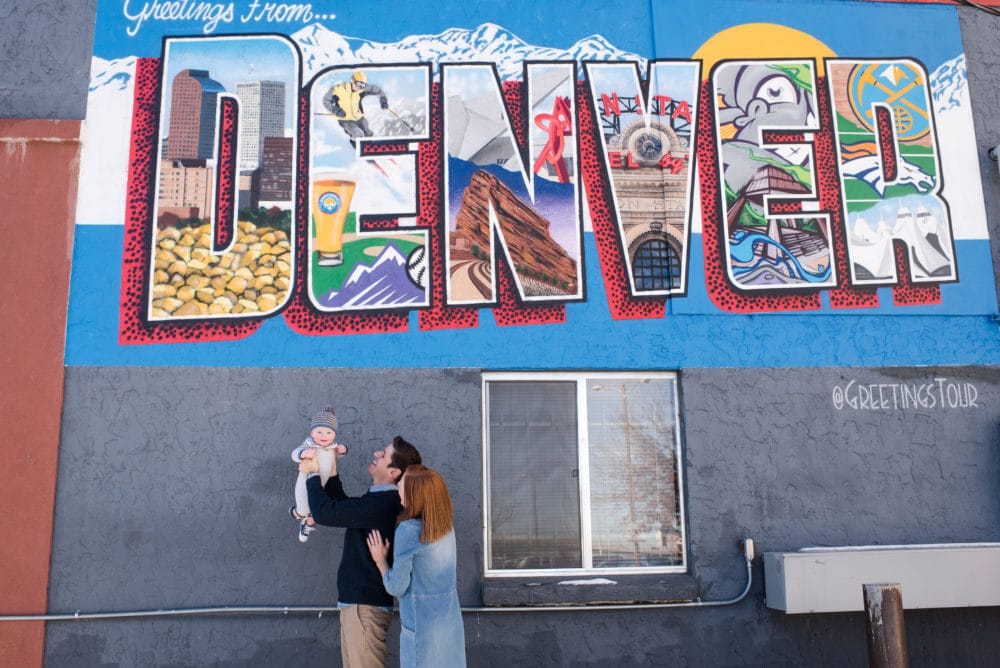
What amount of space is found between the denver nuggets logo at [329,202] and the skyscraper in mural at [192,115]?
2.93 ft

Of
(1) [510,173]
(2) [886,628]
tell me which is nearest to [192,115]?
(1) [510,173]

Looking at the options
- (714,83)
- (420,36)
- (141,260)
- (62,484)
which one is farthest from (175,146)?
(714,83)

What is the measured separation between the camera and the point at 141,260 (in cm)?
575

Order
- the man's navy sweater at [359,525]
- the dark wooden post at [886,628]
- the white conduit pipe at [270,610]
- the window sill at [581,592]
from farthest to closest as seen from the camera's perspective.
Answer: the window sill at [581,592], the white conduit pipe at [270,610], the man's navy sweater at [359,525], the dark wooden post at [886,628]

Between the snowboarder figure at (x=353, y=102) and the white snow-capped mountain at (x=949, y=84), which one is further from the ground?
the white snow-capped mountain at (x=949, y=84)

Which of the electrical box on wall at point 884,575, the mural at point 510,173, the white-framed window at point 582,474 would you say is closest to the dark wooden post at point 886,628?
the electrical box on wall at point 884,575

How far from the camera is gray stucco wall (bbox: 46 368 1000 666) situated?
5305 mm

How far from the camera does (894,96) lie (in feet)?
21.1

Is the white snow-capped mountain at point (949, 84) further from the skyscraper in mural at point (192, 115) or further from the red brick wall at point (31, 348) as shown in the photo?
the red brick wall at point (31, 348)

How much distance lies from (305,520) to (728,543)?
2.82 m

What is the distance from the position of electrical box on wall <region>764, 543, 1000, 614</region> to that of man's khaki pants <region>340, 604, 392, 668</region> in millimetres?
2575

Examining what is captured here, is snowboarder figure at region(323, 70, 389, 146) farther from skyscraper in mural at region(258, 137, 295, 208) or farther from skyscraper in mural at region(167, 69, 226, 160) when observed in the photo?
skyscraper in mural at region(167, 69, 226, 160)

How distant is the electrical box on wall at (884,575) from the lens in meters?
5.25

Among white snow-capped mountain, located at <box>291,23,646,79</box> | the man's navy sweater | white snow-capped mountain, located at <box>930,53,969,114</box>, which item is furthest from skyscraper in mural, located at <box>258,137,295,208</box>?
white snow-capped mountain, located at <box>930,53,969,114</box>
